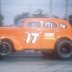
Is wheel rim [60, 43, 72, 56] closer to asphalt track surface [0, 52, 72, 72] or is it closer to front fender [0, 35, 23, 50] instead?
asphalt track surface [0, 52, 72, 72]

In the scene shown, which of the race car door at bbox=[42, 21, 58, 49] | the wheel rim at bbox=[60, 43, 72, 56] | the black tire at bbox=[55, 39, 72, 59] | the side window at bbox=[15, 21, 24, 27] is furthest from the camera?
the wheel rim at bbox=[60, 43, 72, 56]

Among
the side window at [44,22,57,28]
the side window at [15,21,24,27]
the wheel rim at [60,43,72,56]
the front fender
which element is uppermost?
the side window at [15,21,24,27]

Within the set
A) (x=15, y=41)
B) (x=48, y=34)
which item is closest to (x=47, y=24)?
(x=48, y=34)

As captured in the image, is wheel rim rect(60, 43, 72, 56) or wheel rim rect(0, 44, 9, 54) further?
wheel rim rect(60, 43, 72, 56)

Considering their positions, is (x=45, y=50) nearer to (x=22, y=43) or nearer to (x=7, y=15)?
(x=22, y=43)

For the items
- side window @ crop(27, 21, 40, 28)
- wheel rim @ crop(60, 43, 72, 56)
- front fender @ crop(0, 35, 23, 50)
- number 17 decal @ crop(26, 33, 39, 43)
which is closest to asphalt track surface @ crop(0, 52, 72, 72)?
wheel rim @ crop(60, 43, 72, 56)

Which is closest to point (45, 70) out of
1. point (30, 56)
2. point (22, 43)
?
point (22, 43)

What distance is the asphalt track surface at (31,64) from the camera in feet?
41.2

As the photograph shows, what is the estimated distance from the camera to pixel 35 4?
1508 cm

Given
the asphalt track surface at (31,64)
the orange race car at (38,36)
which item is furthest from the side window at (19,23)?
the asphalt track surface at (31,64)

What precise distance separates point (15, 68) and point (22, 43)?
2.63m

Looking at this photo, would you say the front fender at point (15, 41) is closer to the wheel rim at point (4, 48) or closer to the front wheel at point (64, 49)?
the wheel rim at point (4, 48)

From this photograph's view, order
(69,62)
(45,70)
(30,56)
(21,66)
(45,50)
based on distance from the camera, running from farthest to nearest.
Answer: (30,56), (45,50), (69,62), (21,66), (45,70)

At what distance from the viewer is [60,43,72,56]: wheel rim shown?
15.7 meters
